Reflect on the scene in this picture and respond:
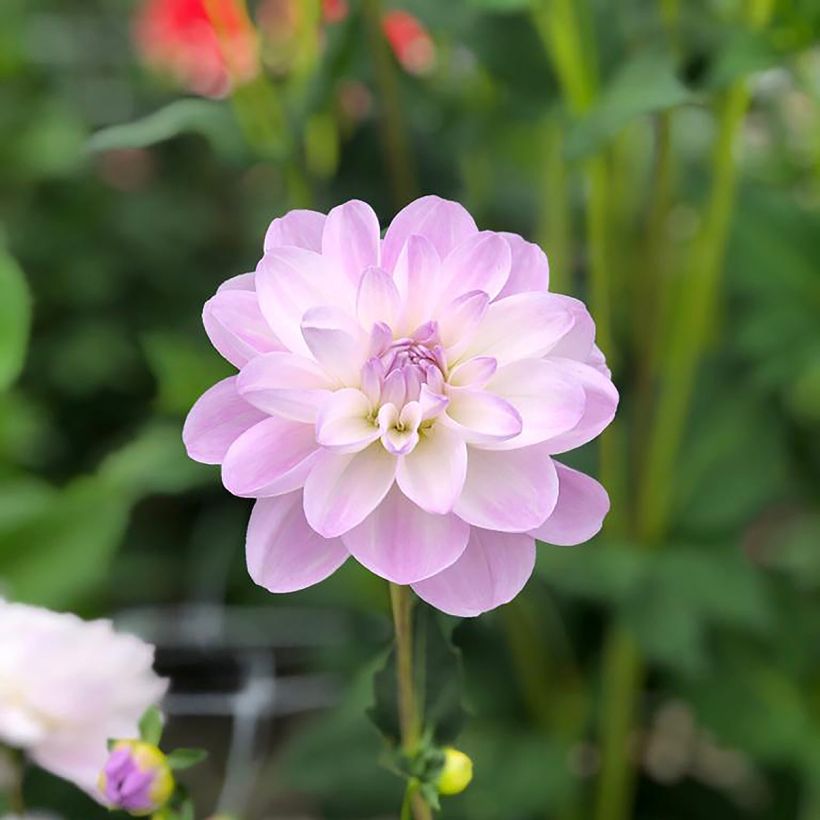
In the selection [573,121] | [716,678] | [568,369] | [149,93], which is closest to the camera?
[568,369]

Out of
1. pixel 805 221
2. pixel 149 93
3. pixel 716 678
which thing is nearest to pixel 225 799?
pixel 716 678

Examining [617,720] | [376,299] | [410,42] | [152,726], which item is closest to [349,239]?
[376,299]

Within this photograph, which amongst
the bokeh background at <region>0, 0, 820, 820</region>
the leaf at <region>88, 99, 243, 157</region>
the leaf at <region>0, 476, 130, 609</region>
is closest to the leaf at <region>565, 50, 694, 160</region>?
the bokeh background at <region>0, 0, 820, 820</region>

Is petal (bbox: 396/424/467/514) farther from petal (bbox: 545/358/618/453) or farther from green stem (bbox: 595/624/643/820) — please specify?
green stem (bbox: 595/624/643/820)

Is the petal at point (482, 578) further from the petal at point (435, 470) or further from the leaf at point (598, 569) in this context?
the leaf at point (598, 569)

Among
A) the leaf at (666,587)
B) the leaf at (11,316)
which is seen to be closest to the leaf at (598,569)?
the leaf at (666,587)

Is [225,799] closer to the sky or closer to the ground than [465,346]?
closer to the ground

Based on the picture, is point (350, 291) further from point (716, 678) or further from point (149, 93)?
point (149, 93)

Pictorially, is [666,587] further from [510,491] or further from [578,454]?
[510,491]
